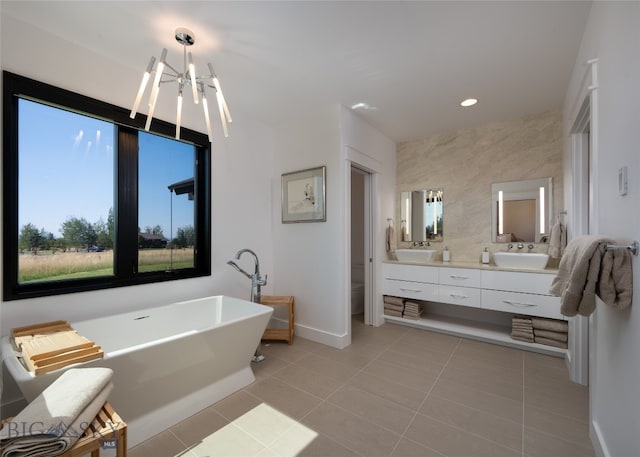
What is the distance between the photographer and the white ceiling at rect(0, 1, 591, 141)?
1.69m

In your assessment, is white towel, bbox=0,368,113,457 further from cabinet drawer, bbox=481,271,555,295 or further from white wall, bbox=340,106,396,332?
cabinet drawer, bbox=481,271,555,295

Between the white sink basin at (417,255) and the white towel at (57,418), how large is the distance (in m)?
3.29

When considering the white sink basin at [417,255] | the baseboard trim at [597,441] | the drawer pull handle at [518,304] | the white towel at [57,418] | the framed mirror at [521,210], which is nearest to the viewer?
the white towel at [57,418]

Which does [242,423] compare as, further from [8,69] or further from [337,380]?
[8,69]

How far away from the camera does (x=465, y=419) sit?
5.99 feet

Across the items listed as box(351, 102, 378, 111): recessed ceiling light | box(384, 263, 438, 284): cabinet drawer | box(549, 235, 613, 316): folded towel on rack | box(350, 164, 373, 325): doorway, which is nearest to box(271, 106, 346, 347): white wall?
box(351, 102, 378, 111): recessed ceiling light

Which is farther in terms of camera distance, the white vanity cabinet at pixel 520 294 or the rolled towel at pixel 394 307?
the rolled towel at pixel 394 307

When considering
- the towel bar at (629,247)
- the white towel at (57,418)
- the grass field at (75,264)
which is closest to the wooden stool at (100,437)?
the white towel at (57,418)

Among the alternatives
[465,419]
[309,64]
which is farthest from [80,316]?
[465,419]

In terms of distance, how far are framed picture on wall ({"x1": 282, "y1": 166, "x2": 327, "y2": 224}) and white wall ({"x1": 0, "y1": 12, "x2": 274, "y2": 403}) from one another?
296mm

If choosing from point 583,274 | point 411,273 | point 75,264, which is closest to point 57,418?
point 75,264

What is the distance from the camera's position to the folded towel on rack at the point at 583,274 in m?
1.18

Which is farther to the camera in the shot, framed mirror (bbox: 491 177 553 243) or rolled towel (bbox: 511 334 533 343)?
framed mirror (bbox: 491 177 553 243)

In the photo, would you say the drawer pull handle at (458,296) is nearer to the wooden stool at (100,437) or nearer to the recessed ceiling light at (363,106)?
the recessed ceiling light at (363,106)
